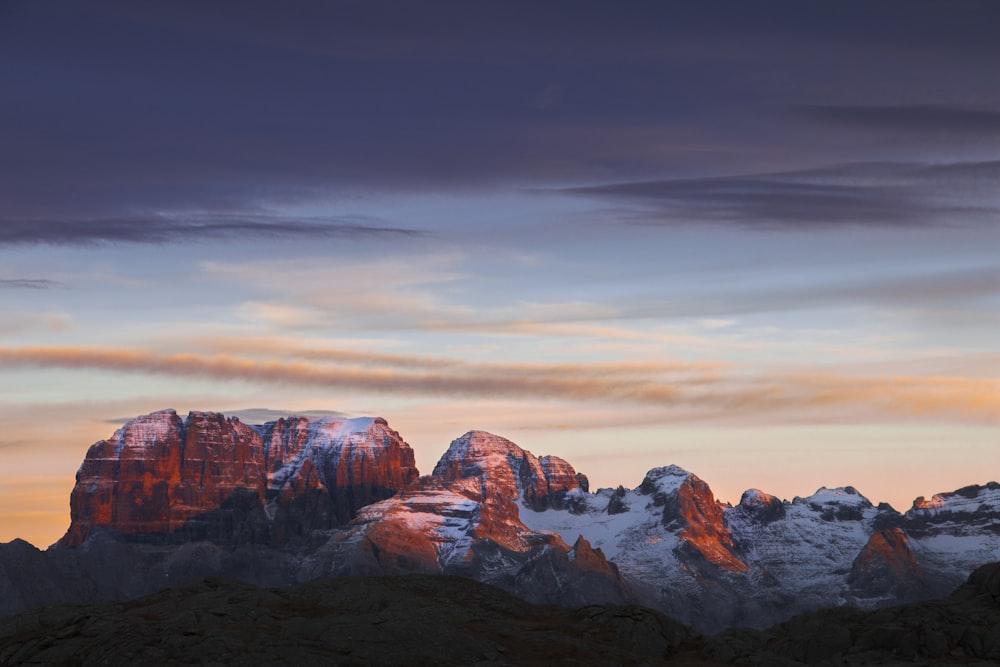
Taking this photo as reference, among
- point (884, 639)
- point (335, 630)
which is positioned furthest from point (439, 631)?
point (884, 639)

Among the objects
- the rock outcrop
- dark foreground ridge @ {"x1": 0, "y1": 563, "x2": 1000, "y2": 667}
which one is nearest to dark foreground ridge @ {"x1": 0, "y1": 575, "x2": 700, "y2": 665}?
dark foreground ridge @ {"x1": 0, "y1": 563, "x2": 1000, "y2": 667}

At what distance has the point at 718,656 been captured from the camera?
125 meters

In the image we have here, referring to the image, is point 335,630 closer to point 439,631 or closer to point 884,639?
point 439,631

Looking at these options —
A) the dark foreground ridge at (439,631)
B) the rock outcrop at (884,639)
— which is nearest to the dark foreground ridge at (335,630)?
the dark foreground ridge at (439,631)

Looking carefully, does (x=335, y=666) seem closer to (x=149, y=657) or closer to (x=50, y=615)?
(x=149, y=657)

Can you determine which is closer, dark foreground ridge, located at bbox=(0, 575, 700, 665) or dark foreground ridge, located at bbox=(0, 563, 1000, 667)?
dark foreground ridge, located at bbox=(0, 575, 700, 665)

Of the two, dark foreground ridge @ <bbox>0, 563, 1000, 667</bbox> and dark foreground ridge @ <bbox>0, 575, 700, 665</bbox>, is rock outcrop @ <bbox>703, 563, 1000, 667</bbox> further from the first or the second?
dark foreground ridge @ <bbox>0, 575, 700, 665</bbox>

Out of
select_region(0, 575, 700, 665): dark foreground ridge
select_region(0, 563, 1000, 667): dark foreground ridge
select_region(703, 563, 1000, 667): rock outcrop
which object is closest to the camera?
select_region(0, 575, 700, 665): dark foreground ridge

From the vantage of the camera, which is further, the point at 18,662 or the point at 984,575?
the point at 984,575

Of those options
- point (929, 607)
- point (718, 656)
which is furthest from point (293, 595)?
point (929, 607)

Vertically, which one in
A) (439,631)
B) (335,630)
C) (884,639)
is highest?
(335,630)

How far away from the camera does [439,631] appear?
11731cm

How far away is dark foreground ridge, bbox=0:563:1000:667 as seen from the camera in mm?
112938

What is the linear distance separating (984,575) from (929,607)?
1131 centimetres
